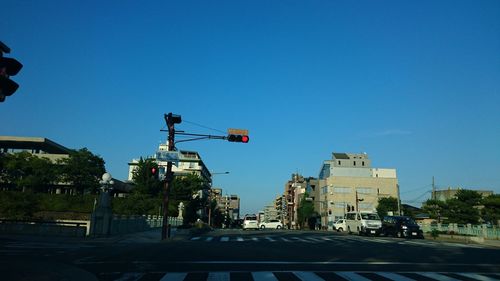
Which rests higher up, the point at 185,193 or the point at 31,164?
the point at 31,164

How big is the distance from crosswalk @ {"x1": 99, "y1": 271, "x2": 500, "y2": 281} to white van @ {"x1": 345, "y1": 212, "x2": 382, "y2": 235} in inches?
1047

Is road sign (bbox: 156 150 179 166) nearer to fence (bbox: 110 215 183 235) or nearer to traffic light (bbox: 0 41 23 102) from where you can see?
fence (bbox: 110 215 183 235)

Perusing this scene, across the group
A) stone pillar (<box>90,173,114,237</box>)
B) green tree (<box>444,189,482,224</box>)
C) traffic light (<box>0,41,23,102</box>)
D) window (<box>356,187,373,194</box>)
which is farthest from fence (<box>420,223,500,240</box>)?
window (<box>356,187,373,194</box>)

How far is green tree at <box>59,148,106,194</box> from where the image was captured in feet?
231

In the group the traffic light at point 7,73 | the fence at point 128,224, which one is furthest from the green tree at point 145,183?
the traffic light at point 7,73

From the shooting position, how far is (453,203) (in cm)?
4384

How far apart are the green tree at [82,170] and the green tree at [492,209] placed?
2318 inches

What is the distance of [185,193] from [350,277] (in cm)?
5774

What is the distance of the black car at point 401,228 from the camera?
33156 millimetres

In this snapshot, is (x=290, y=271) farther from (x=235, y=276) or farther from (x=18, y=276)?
(x=18, y=276)

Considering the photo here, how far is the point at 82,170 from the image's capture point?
70.8 m

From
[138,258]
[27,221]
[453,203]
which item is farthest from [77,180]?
[138,258]

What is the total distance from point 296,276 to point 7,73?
7.26 metres

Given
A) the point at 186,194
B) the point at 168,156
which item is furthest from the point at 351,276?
the point at 186,194
